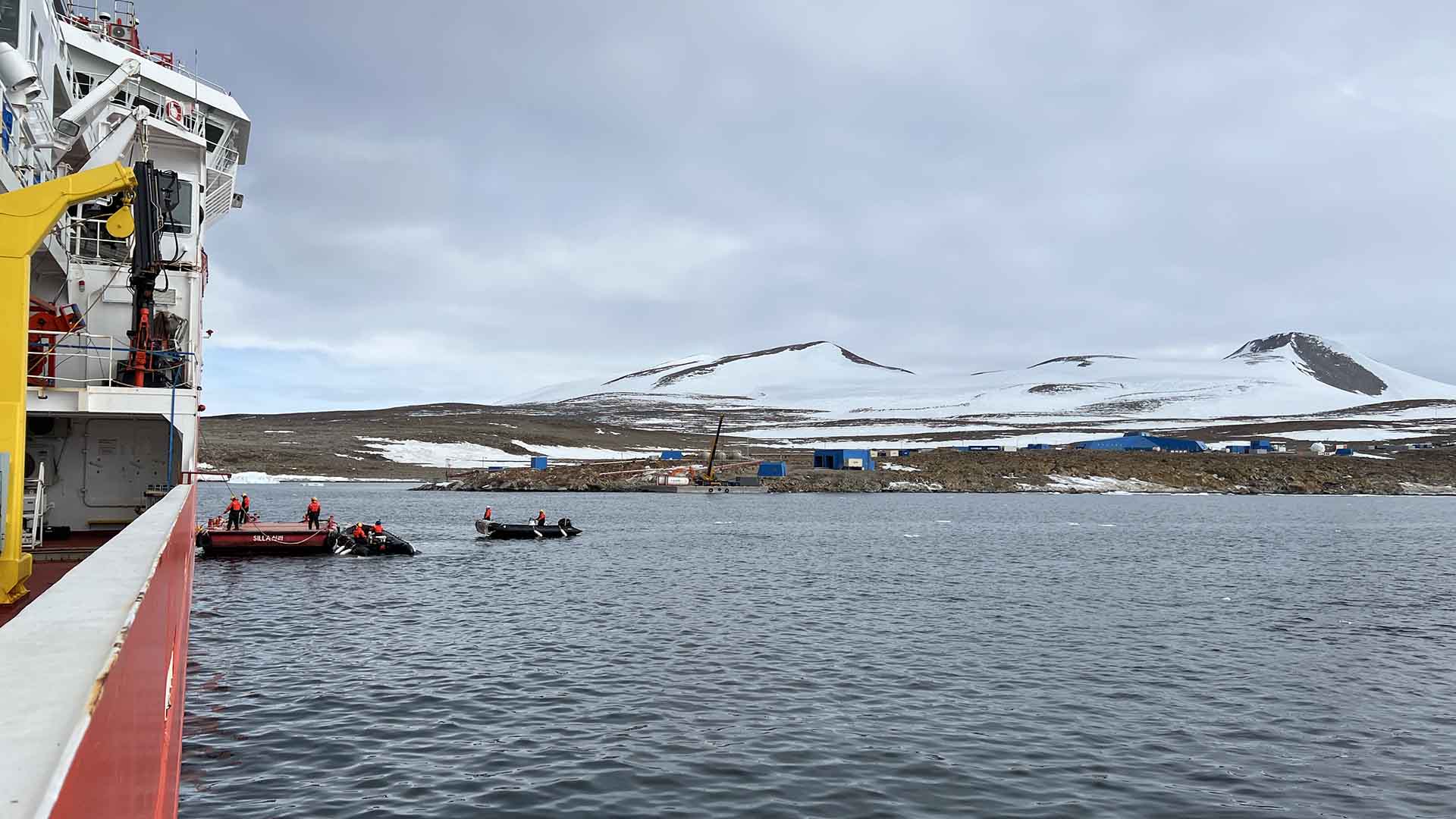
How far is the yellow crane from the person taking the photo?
10703mm

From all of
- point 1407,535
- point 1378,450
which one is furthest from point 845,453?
point 1378,450

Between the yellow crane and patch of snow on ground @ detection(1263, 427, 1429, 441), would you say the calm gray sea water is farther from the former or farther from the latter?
patch of snow on ground @ detection(1263, 427, 1429, 441)

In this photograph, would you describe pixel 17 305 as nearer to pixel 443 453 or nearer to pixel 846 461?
pixel 846 461

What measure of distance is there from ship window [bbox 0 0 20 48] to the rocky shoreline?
347ft

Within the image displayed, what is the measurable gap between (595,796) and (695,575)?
983 inches

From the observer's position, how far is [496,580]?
36.6 m

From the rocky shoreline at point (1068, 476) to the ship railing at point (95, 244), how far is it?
334ft

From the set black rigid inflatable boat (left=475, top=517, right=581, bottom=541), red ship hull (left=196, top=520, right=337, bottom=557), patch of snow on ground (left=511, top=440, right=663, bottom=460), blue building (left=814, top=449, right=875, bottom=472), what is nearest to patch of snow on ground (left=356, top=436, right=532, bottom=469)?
patch of snow on ground (left=511, top=440, right=663, bottom=460)

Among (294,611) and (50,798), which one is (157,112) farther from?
(50,798)

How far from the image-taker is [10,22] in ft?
56.9

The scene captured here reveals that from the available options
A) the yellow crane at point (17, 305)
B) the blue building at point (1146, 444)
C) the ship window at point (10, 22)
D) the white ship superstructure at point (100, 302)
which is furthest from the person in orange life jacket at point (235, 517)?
the blue building at point (1146, 444)

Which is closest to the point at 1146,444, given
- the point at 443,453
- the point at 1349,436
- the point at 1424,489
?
the point at 1424,489

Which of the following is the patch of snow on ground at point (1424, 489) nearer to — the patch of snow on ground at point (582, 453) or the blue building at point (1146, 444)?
the blue building at point (1146, 444)

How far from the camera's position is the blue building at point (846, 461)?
445ft
